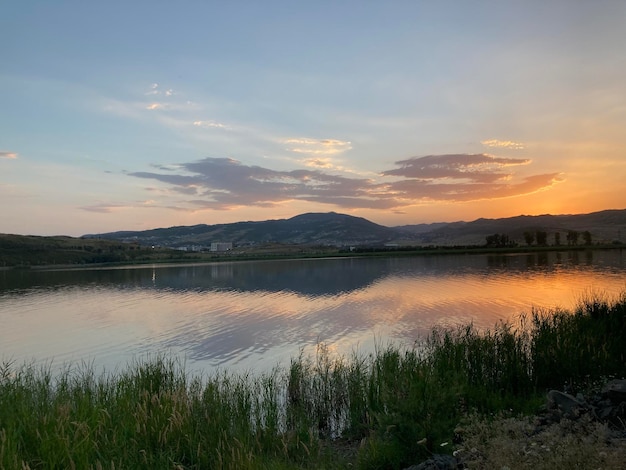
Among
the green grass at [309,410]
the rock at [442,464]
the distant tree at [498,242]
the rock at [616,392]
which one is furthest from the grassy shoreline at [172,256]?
the rock at [616,392]

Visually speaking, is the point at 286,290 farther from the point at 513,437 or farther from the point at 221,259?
the point at 221,259

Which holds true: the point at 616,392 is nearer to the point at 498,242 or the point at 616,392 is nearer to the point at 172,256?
the point at 172,256

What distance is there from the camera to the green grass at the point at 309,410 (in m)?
7.23

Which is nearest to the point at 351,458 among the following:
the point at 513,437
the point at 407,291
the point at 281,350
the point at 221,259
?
the point at 513,437

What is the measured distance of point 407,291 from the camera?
4369 centimetres

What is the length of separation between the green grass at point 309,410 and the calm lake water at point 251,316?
715 cm

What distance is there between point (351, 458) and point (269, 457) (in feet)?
5.43

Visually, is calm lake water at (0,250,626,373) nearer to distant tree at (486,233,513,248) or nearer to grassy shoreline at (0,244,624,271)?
grassy shoreline at (0,244,624,271)

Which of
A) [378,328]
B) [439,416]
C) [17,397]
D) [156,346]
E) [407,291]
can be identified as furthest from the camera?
[407,291]

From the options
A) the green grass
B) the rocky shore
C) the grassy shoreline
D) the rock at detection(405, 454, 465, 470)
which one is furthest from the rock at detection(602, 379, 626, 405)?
the grassy shoreline

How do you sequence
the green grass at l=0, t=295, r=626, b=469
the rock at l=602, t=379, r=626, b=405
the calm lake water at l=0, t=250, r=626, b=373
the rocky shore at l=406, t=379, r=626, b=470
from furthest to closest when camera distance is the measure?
1. the calm lake water at l=0, t=250, r=626, b=373
2. the rock at l=602, t=379, r=626, b=405
3. the green grass at l=0, t=295, r=626, b=469
4. the rocky shore at l=406, t=379, r=626, b=470

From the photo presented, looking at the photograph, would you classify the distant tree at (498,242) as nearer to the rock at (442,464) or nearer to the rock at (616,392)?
the rock at (616,392)

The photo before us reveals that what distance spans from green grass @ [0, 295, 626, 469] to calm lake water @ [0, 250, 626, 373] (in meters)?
7.15

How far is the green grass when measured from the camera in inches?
285
